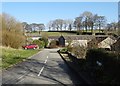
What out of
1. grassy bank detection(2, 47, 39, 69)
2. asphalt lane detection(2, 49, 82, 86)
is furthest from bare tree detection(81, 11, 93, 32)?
asphalt lane detection(2, 49, 82, 86)

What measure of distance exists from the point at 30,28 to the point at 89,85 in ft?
516

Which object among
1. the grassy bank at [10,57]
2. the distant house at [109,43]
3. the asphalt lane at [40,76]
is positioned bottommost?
the grassy bank at [10,57]

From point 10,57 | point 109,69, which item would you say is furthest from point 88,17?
point 109,69

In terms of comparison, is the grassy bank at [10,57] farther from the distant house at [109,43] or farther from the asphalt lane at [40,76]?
the distant house at [109,43]

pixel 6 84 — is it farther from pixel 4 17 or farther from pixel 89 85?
pixel 4 17

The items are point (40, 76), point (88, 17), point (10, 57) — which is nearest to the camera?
point (40, 76)

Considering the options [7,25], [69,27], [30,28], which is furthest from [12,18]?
[30,28]

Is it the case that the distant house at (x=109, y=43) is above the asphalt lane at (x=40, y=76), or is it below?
above

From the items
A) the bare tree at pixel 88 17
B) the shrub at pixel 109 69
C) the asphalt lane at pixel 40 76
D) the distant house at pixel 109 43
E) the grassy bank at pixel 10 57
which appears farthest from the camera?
the bare tree at pixel 88 17

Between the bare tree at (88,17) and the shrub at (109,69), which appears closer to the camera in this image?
the shrub at (109,69)

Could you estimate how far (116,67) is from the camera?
11.9 metres

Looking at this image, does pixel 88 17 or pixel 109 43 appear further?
pixel 88 17

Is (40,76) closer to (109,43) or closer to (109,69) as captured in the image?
(109,69)

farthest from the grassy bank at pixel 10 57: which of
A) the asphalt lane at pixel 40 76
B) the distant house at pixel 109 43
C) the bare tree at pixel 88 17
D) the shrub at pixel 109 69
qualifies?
the bare tree at pixel 88 17
